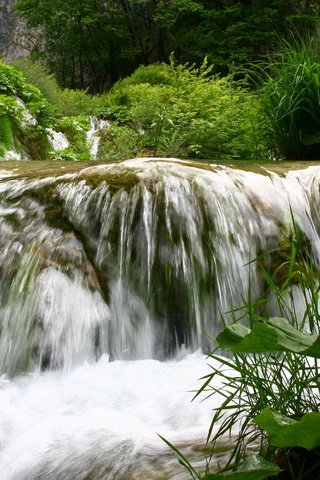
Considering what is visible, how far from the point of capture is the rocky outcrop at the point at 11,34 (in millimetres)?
22188

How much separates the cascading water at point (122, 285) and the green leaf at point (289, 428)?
37.8 inches

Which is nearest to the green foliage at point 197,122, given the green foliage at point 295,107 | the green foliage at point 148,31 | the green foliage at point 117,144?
the green foliage at point 117,144

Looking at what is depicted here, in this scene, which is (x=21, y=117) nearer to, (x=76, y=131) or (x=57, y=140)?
(x=57, y=140)

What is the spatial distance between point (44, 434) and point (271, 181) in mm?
2407

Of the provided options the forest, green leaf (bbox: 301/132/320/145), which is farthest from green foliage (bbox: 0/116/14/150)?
green leaf (bbox: 301/132/320/145)

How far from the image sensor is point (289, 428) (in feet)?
3.38

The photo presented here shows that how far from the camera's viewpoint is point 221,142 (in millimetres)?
6691

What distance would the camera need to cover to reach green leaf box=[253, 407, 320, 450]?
1012 mm

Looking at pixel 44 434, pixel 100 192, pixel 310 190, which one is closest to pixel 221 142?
pixel 310 190

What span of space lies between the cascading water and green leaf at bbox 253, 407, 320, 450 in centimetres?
96

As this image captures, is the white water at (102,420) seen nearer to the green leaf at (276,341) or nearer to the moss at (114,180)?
the green leaf at (276,341)

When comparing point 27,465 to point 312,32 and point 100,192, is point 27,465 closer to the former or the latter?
point 100,192

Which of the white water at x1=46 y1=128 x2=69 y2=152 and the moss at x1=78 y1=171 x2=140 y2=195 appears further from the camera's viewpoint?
the white water at x1=46 y1=128 x2=69 y2=152

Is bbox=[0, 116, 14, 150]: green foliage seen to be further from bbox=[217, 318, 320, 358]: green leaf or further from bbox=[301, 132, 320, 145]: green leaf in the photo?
bbox=[217, 318, 320, 358]: green leaf
